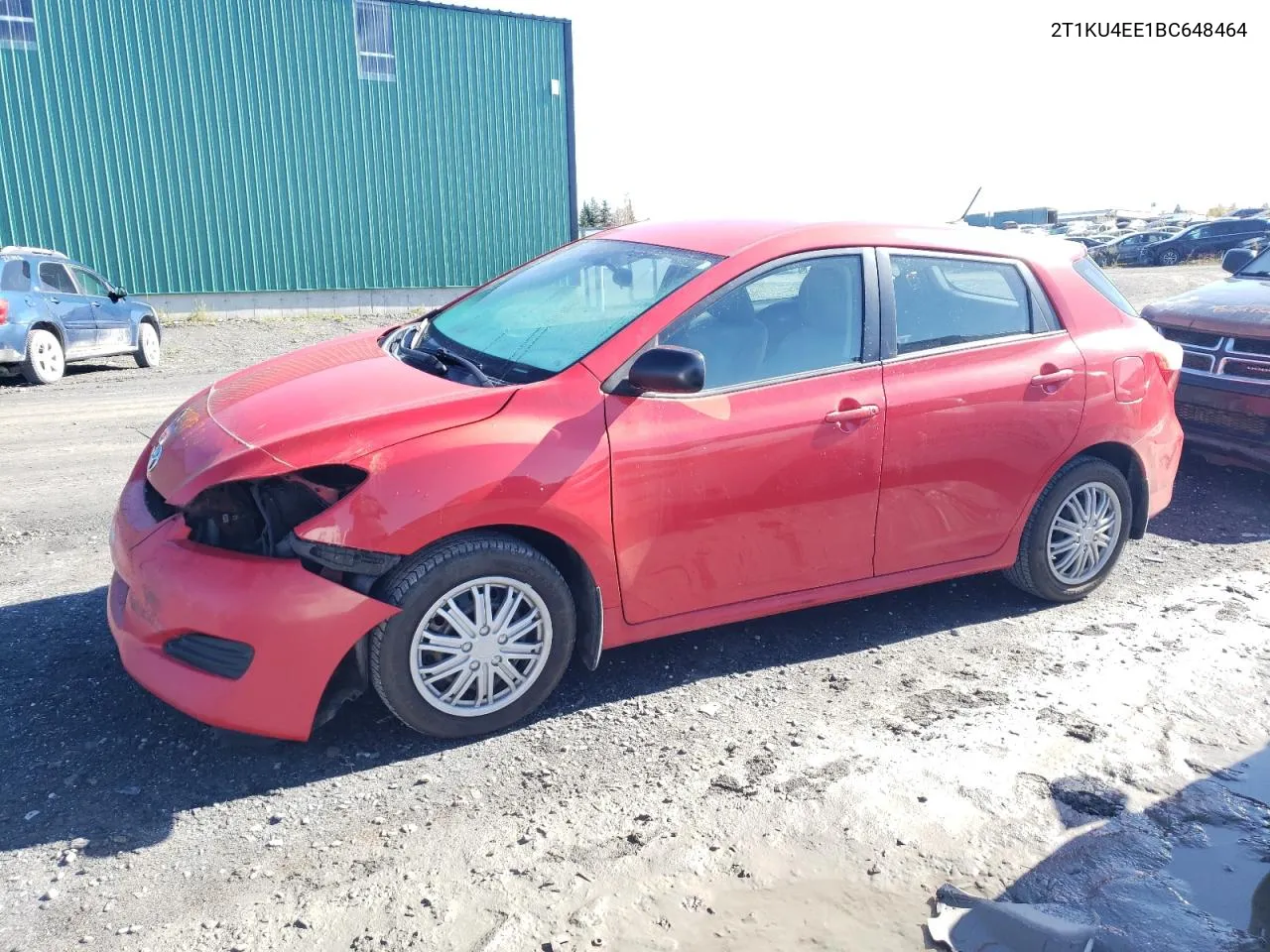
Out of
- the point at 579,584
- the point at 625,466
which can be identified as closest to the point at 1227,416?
the point at 625,466


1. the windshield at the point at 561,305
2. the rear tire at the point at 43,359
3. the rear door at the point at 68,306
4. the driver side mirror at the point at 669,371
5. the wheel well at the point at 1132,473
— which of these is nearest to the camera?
the driver side mirror at the point at 669,371

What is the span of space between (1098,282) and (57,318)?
11356 mm

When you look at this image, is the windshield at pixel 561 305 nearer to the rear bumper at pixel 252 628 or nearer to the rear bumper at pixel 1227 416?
the rear bumper at pixel 252 628

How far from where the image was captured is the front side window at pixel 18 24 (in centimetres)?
1797

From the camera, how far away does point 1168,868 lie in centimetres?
307

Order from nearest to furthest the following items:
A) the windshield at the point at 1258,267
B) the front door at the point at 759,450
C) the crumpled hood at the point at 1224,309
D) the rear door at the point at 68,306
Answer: the front door at the point at 759,450 < the crumpled hood at the point at 1224,309 < the windshield at the point at 1258,267 < the rear door at the point at 68,306

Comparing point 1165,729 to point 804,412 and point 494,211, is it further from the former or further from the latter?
point 494,211

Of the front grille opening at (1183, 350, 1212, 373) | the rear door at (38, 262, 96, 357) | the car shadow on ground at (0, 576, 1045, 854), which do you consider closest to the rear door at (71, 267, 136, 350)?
the rear door at (38, 262, 96, 357)

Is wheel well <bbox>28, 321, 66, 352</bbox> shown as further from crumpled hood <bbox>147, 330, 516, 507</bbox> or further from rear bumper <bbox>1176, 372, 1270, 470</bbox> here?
rear bumper <bbox>1176, 372, 1270, 470</bbox>

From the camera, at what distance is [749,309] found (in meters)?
4.10

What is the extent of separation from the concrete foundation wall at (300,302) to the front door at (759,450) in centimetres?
1807

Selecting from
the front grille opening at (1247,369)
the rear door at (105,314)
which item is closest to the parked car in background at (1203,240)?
the front grille opening at (1247,369)

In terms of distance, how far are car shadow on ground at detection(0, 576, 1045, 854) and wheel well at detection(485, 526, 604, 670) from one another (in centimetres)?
29

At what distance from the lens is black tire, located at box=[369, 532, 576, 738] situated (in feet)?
11.2
